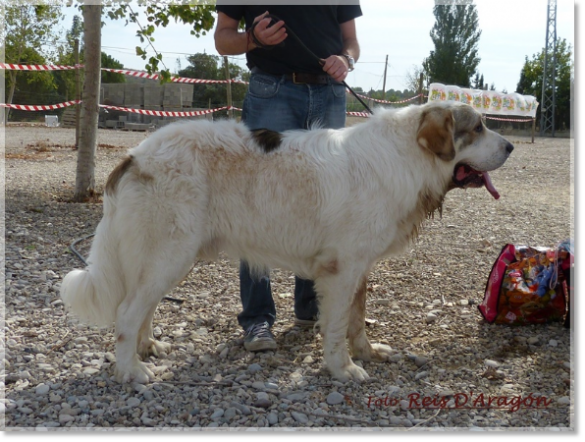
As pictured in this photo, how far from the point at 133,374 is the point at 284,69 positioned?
7.28 ft

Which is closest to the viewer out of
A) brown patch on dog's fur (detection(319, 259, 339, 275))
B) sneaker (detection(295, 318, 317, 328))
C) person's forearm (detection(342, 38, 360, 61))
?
brown patch on dog's fur (detection(319, 259, 339, 275))

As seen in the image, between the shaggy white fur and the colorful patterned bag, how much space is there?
1.07 m

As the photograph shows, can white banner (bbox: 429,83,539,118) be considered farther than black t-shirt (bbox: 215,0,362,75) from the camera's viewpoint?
Yes

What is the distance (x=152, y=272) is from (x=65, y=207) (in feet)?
17.4

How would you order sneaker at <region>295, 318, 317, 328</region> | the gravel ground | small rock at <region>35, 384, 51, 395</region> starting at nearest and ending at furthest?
the gravel ground
small rock at <region>35, 384, 51, 395</region>
sneaker at <region>295, 318, 317, 328</region>

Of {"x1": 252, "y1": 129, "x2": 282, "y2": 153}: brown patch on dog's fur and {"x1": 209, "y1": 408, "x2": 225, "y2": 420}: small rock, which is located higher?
{"x1": 252, "y1": 129, "x2": 282, "y2": 153}: brown patch on dog's fur

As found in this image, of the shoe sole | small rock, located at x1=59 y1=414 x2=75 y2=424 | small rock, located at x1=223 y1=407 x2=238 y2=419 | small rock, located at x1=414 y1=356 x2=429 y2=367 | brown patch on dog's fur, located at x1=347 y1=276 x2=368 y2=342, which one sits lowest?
small rock, located at x1=59 y1=414 x2=75 y2=424

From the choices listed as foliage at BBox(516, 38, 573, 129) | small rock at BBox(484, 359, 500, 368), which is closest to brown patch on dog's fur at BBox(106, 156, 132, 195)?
small rock at BBox(484, 359, 500, 368)

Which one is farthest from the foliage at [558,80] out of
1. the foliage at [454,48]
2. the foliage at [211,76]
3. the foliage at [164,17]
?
the foliage at [164,17]

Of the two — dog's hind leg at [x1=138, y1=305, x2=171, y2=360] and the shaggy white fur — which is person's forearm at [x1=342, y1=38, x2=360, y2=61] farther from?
dog's hind leg at [x1=138, y1=305, x2=171, y2=360]

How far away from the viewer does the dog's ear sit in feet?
11.5

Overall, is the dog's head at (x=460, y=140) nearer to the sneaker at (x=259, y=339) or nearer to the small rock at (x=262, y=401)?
the sneaker at (x=259, y=339)

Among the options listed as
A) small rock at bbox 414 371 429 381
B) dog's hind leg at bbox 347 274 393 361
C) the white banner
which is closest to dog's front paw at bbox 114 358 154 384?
dog's hind leg at bbox 347 274 393 361

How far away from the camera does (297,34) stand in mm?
3922
